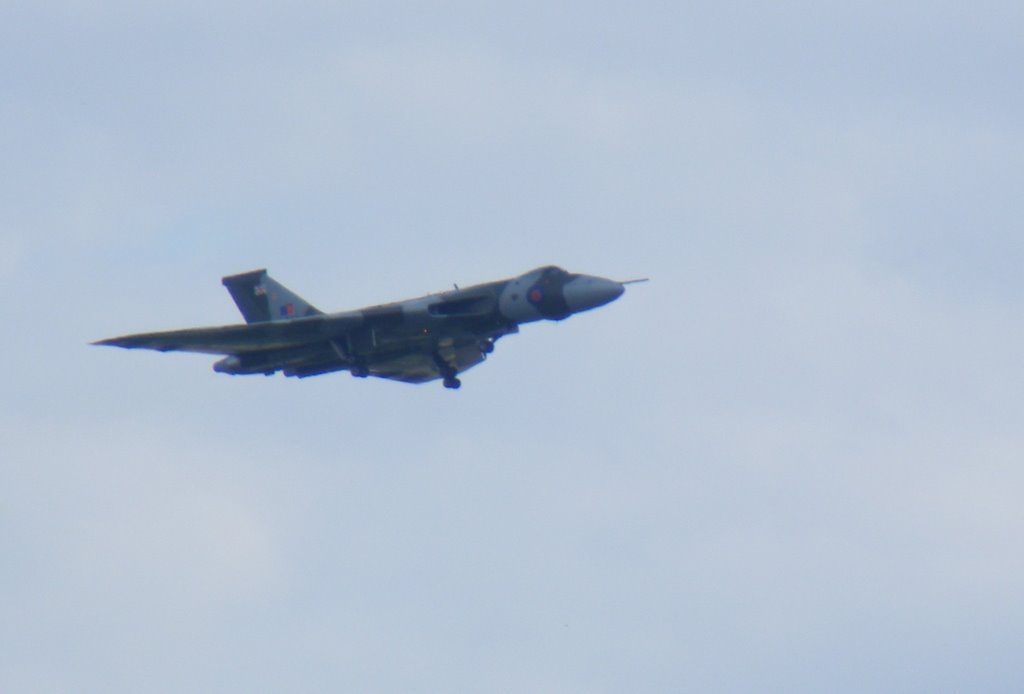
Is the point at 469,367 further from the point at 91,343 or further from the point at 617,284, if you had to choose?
the point at 91,343

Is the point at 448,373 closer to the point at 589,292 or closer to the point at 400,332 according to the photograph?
the point at 400,332

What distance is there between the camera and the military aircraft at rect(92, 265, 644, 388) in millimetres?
53531

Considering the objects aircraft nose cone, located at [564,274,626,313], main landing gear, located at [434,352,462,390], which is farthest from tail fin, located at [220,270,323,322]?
aircraft nose cone, located at [564,274,626,313]

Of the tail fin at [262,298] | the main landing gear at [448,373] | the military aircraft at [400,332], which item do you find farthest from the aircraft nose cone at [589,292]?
the tail fin at [262,298]

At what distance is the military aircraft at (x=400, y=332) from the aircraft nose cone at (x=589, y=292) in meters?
0.03

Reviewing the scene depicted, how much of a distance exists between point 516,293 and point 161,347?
11812 mm

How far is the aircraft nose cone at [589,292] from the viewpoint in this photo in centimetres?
5253

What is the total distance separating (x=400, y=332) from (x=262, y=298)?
7188 millimetres

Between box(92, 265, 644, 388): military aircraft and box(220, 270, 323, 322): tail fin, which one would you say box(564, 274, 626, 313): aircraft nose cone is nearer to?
box(92, 265, 644, 388): military aircraft

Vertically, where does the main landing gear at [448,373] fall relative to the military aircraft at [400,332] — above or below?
below

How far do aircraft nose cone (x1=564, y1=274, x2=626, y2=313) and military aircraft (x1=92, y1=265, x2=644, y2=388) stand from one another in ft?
0.10

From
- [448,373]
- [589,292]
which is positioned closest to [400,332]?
[448,373]

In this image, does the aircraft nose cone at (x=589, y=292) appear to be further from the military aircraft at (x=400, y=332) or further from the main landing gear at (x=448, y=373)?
the main landing gear at (x=448, y=373)

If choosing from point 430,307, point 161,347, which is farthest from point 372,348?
point 161,347
